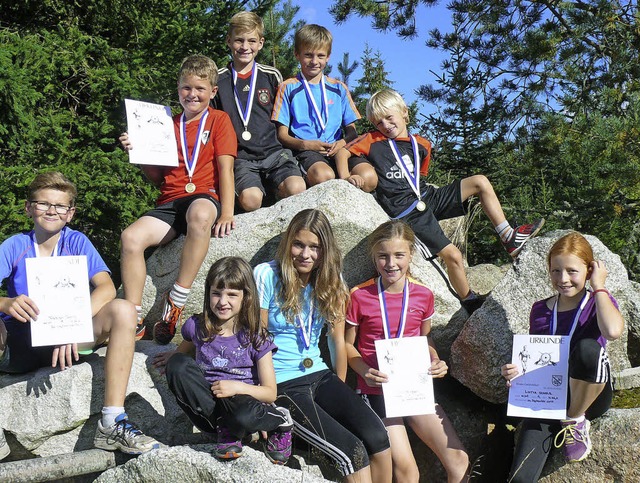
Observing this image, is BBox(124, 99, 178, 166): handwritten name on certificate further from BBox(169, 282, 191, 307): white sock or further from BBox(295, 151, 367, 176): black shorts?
BBox(295, 151, 367, 176): black shorts

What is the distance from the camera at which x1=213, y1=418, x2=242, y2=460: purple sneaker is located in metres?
3.84

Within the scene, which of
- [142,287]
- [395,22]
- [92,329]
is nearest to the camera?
[92,329]

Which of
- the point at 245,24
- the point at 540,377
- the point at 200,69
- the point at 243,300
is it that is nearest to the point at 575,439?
the point at 540,377

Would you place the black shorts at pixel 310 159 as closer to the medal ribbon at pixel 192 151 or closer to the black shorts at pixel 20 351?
the medal ribbon at pixel 192 151

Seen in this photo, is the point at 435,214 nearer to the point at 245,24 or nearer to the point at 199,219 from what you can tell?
the point at 199,219

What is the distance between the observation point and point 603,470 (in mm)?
4301

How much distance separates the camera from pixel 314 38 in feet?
18.8

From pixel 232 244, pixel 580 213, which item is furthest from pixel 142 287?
pixel 580 213

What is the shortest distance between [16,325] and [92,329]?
481 millimetres

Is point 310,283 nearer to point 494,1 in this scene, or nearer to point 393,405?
point 393,405

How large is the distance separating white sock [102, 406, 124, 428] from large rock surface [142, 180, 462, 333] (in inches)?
50.9

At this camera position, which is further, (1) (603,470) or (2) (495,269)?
(2) (495,269)

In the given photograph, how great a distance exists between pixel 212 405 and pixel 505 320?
2008 mm

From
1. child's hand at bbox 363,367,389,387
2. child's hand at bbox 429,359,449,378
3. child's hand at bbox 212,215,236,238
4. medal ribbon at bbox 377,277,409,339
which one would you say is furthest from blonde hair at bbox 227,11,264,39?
child's hand at bbox 429,359,449,378
